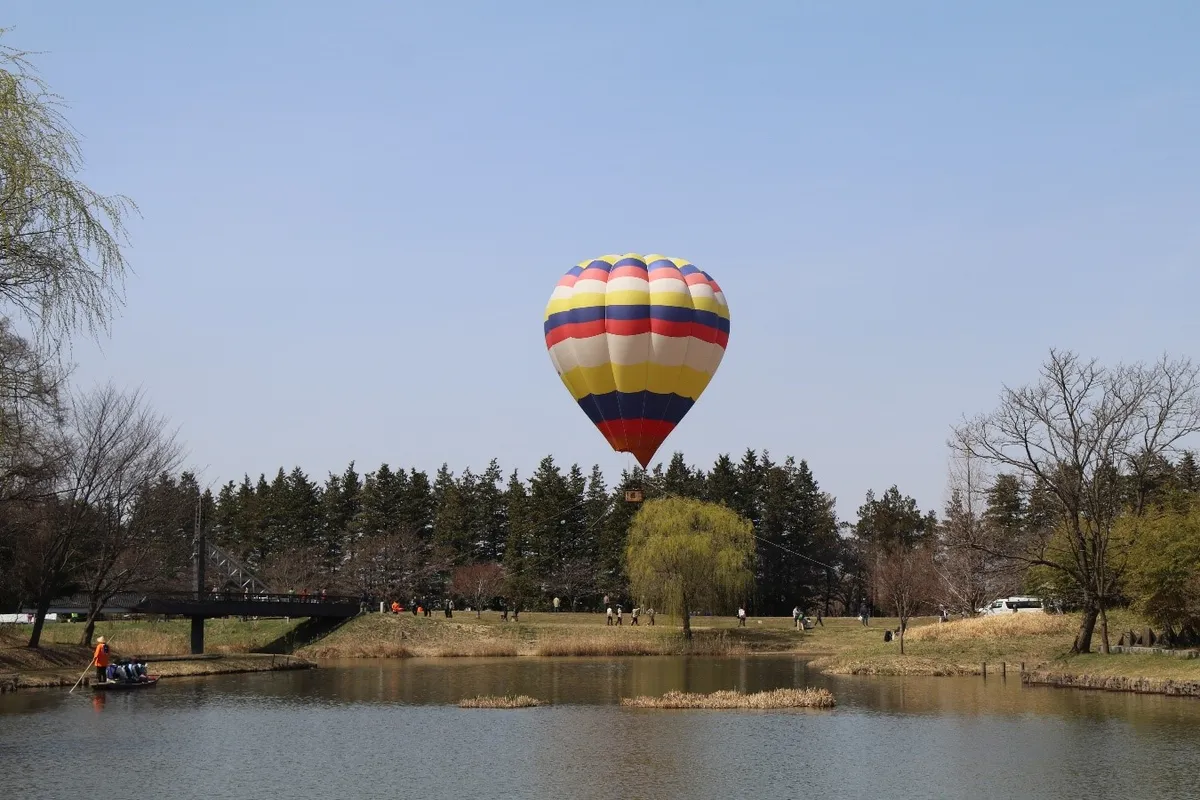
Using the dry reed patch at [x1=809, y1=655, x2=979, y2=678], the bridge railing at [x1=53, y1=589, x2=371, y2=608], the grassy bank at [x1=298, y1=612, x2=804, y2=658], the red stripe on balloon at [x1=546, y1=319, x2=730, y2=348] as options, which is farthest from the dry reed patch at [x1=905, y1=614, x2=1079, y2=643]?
the bridge railing at [x1=53, y1=589, x2=371, y2=608]

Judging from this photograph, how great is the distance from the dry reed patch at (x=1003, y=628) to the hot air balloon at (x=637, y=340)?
781 inches

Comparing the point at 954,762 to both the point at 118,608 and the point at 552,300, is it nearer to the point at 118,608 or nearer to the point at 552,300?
the point at 552,300

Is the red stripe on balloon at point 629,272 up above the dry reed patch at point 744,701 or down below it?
above

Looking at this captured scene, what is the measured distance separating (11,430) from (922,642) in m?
50.0

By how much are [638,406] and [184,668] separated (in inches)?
891

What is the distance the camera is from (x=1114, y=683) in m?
43.5

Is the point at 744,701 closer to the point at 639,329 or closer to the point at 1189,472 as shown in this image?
the point at 639,329

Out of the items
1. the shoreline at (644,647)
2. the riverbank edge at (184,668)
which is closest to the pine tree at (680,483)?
the shoreline at (644,647)

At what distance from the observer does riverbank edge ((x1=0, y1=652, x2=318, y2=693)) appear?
45344mm

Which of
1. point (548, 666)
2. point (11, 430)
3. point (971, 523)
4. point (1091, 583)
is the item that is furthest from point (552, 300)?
point (971, 523)

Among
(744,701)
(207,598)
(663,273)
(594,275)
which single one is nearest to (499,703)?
(744,701)

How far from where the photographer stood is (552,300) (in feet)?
169

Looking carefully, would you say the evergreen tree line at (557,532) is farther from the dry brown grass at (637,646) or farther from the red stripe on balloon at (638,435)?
the red stripe on balloon at (638,435)

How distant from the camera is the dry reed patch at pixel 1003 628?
196 ft
